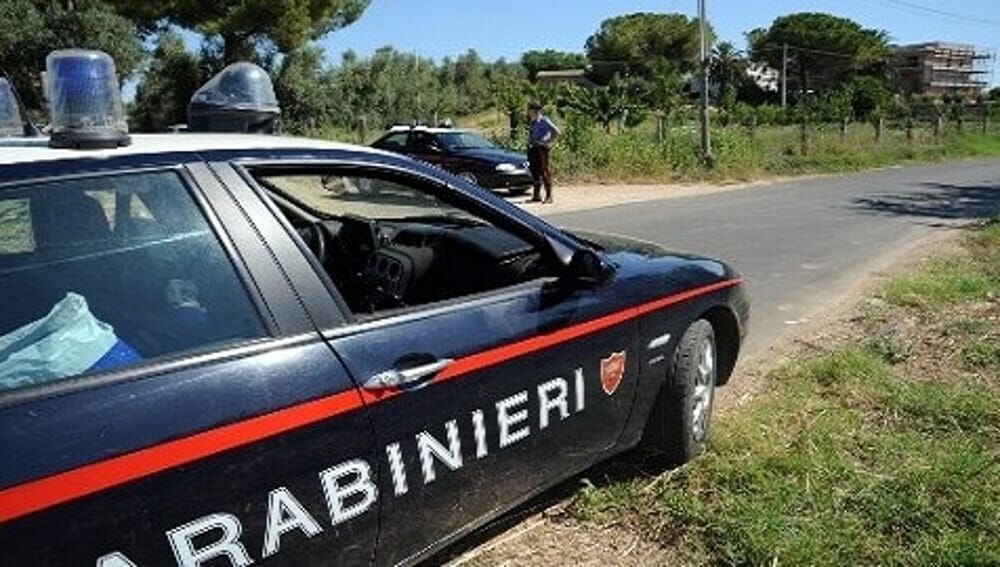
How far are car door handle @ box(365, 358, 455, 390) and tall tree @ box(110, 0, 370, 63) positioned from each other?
2795 cm

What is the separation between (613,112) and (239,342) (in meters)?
36.1

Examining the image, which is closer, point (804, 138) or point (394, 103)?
point (804, 138)

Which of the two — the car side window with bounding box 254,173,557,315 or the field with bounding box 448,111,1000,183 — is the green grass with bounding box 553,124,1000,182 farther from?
the car side window with bounding box 254,173,557,315

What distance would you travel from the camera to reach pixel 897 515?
3332 millimetres

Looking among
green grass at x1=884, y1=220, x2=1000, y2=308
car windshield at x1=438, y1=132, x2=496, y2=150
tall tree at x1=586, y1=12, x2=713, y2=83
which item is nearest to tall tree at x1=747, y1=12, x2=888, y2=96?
tall tree at x1=586, y1=12, x2=713, y2=83

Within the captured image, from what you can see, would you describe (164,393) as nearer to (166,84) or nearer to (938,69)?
(166,84)

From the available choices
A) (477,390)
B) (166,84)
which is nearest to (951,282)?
(477,390)

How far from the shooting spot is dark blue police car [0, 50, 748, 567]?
5.82 feet

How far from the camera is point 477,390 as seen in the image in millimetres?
2609

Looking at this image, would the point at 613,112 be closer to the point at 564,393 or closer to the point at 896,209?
the point at 896,209

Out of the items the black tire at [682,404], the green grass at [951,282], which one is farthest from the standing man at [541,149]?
the black tire at [682,404]

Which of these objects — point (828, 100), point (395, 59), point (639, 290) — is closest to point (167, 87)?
point (395, 59)

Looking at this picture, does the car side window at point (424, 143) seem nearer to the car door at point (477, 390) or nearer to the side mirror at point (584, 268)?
the car door at point (477, 390)

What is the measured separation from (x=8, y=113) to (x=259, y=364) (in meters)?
1.53
